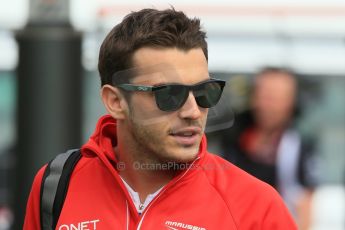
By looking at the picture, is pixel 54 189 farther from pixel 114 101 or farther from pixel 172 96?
pixel 172 96

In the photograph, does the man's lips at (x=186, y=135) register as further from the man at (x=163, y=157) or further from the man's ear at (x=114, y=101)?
the man's ear at (x=114, y=101)

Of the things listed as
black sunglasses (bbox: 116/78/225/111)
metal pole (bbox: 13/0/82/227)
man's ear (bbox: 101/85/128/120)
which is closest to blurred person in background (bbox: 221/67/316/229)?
→ metal pole (bbox: 13/0/82/227)

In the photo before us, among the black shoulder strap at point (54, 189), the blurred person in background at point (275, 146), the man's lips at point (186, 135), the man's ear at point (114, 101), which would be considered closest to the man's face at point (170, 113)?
the man's lips at point (186, 135)

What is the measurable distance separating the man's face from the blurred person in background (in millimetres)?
2599

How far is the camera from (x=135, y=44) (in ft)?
8.78

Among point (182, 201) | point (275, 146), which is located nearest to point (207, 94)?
point (182, 201)

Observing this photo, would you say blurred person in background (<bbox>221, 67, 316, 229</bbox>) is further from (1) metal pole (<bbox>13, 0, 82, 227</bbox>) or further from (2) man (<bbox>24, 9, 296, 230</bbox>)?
(2) man (<bbox>24, 9, 296, 230</bbox>)

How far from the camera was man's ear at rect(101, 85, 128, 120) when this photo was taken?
279cm

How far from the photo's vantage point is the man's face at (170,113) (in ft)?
8.52

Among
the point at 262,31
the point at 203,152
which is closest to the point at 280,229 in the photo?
the point at 203,152

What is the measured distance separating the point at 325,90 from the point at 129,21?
18.9ft

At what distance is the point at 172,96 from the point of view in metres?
2.60

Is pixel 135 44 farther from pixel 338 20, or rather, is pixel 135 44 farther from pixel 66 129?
pixel 338 20

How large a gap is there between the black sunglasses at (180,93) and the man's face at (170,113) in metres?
0.01
